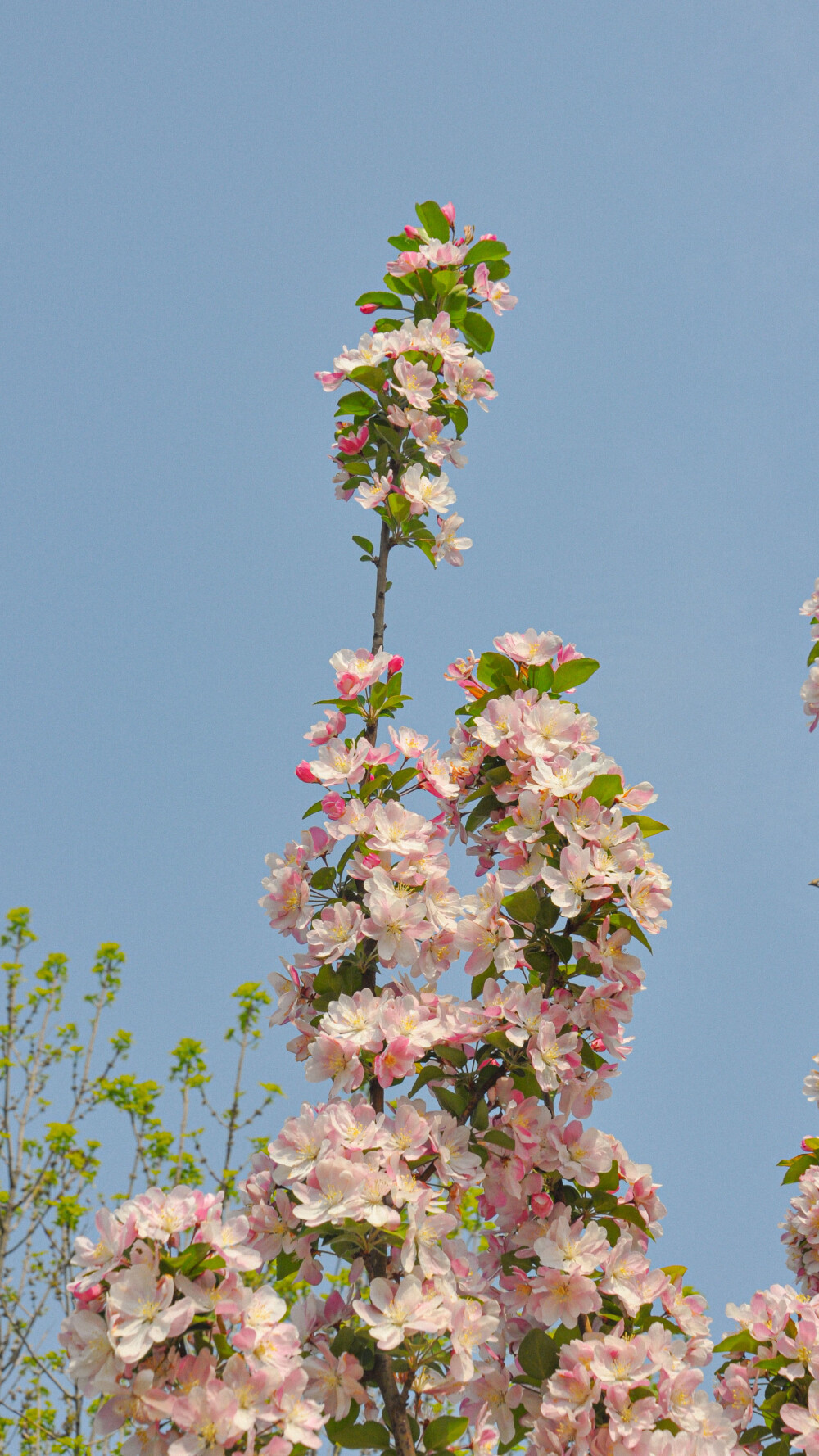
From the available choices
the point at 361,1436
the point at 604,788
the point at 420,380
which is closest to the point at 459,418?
the point at 420,380

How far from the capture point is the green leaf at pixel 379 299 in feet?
10.8

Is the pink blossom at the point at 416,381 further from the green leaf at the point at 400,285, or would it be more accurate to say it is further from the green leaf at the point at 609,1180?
the green leaf at the point at 609,1180

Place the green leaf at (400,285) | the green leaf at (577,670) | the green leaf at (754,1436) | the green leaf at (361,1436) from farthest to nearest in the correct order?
the green leaf at (400,285)
the green leaf at (577,670)
the green leaf at (754,1436)
the green leaf at (361,1436)

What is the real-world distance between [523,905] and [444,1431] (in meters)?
0.98

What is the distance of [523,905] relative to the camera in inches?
95.5

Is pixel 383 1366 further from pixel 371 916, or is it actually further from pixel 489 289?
pixel 489 289

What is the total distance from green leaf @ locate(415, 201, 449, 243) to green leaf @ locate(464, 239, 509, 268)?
9cm

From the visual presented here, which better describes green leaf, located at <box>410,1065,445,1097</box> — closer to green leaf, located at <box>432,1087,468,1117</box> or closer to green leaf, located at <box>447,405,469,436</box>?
green leaf, located at <box>432,1087,468,1117</box>

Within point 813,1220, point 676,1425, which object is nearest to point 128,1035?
point 813,1220

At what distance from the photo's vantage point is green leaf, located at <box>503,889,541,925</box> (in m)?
2.42

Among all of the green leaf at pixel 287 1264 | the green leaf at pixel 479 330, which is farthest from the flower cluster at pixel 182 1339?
the green leaf at pixel 479 330

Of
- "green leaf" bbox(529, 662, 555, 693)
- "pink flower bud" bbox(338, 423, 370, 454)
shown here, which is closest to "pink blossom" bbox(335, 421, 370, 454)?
"pink flower bud" bbox(338, 423, 370, 454)

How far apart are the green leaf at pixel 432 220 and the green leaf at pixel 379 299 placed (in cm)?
24

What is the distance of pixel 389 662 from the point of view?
2.67m
